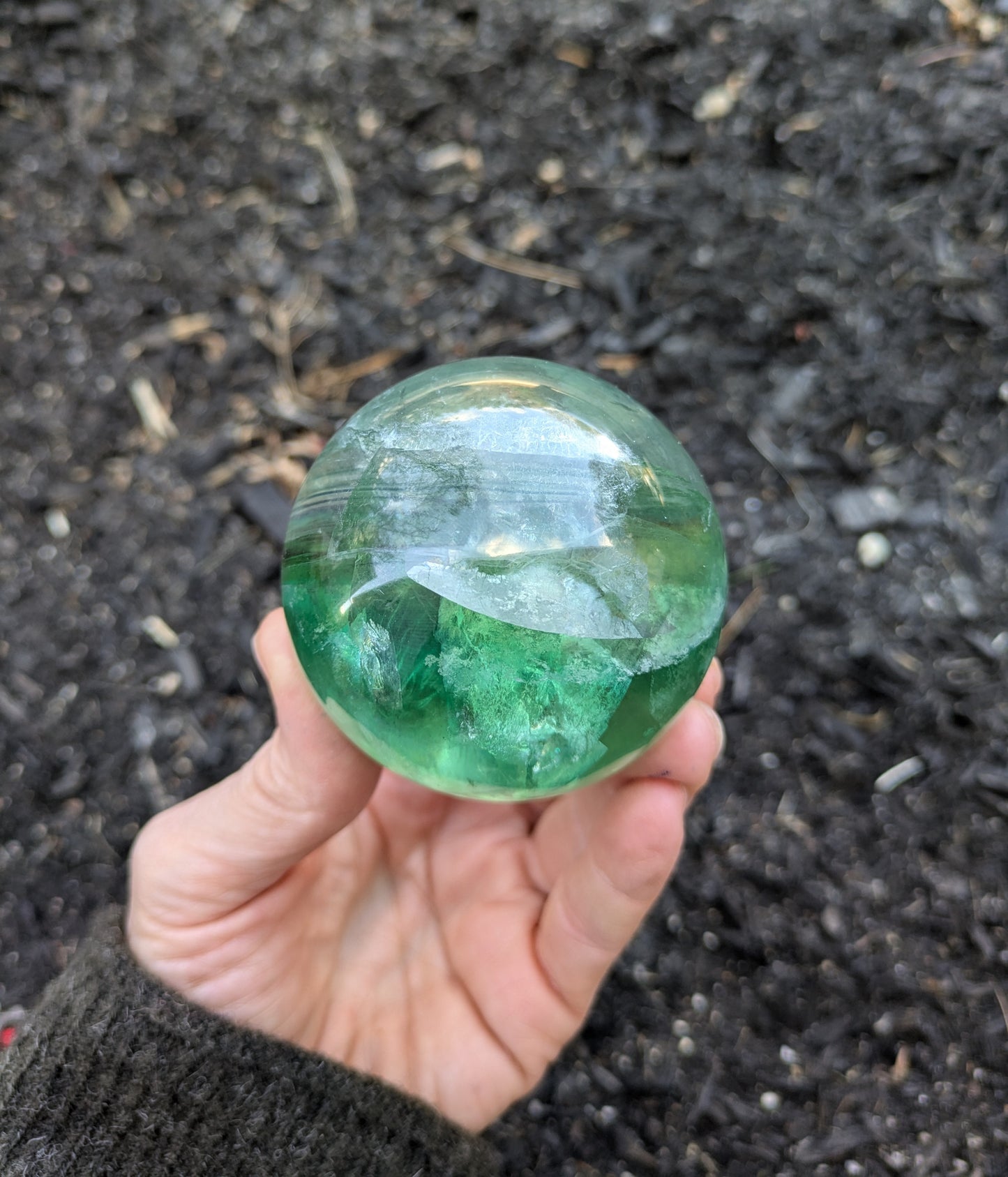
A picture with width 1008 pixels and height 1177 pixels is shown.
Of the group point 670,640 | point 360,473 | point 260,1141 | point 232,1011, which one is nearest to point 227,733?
point 232,1011

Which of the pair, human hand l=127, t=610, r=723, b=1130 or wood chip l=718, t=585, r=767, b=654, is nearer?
human hand l=127, t=610, r=723, b=1130

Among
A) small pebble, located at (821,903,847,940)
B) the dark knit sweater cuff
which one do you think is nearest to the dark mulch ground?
small pebble, located at (821,903,847,940)

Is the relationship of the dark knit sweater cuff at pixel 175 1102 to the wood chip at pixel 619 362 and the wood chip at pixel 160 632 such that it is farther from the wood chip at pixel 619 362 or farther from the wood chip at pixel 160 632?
the wood chip at pixel 619 362

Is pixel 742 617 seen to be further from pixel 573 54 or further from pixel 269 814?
pixel 573 54

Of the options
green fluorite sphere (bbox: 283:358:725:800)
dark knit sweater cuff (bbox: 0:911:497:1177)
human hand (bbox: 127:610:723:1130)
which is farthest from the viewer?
human hand (bbox: 127:610:723:1130)

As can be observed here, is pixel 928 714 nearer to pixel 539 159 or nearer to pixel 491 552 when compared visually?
pixel 491 552

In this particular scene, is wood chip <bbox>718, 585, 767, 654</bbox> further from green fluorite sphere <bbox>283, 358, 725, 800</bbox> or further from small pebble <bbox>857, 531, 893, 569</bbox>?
green fluorite sphere <bbox>283, 358, 725, 800</bbox>

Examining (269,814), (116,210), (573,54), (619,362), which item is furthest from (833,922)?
(116,210)

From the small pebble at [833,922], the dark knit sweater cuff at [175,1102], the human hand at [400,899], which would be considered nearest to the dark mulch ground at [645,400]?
the small pebble at [833,922]
